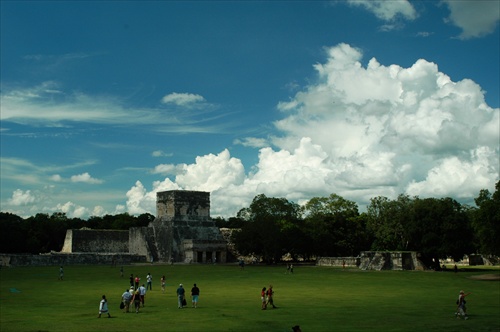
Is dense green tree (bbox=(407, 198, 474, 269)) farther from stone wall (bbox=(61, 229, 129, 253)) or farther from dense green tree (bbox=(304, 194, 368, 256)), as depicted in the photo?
stone wall (bbox=(61, 229, 129, 253))

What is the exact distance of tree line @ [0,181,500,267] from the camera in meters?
48.7

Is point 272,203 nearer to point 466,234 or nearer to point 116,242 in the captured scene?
point 466,234

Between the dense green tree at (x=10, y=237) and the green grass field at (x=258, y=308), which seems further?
the dense green tree at (x=10, y=237)

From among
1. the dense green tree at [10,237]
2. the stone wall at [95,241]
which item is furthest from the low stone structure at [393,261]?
the dense green tree at [10,237]

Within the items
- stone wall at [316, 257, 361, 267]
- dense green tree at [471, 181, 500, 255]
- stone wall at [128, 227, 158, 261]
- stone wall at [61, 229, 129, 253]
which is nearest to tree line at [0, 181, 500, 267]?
dense green tree at [471, 181, 500, 255]

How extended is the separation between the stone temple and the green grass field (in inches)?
1288

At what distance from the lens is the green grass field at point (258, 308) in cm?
1738

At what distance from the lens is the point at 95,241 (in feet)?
260

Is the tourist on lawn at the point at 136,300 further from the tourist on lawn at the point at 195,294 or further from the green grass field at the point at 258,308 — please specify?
the tourist on lawn at the point at 195,294

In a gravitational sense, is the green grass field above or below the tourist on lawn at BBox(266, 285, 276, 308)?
below

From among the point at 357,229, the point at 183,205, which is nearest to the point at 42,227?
the point at 183,205

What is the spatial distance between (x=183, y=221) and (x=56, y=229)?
2902 centimetres

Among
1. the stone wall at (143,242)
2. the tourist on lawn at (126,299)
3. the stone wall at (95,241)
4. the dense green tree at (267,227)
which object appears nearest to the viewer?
the tourist on lawn at (126,299)

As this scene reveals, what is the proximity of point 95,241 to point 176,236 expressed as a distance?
16401 millimetres
